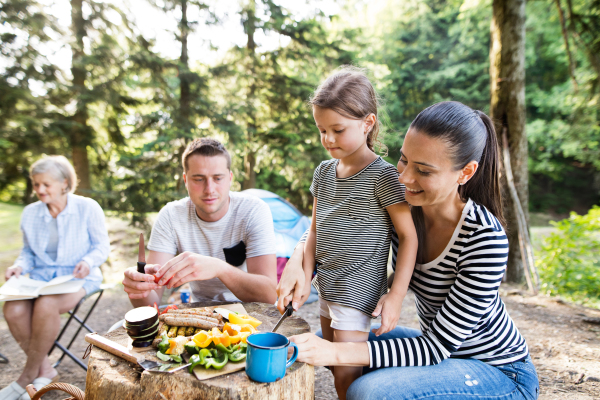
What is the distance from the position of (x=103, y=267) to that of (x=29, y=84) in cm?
395

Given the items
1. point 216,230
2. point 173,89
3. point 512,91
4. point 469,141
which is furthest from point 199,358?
point 173,89

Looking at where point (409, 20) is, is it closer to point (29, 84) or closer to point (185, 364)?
point (29, 84)

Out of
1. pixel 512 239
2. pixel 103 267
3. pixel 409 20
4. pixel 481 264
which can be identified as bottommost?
pixel 103 267

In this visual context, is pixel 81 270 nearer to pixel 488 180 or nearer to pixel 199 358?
pixel 199 358

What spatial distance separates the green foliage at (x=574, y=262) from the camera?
5.14 meters

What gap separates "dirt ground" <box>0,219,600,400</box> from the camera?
2688 millimetres

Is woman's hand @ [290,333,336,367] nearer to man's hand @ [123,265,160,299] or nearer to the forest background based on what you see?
man's hand @ [123,265,160,299]

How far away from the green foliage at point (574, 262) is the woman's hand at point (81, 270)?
5.79 meters

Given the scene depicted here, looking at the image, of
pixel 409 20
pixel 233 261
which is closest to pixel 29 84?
pixel 233 261

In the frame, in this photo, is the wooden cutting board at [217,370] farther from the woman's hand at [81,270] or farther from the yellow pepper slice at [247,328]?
the woman's hand at [81,270]

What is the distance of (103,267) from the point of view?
23.3ft

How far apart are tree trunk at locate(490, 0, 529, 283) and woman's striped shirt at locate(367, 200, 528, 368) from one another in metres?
3.94

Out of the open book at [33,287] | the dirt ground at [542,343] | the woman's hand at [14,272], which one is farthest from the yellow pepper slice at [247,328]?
the woman's hand at [14,272]

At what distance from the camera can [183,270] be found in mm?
1886
